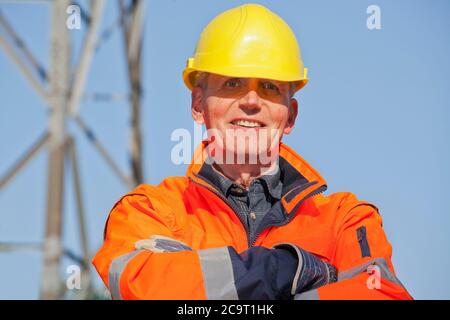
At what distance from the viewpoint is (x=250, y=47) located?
3.33m

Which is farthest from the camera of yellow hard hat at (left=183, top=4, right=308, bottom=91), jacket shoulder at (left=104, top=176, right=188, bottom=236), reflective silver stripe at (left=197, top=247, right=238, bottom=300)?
yellow hard hat at (left=183, top=4, right=308, bottom=91)

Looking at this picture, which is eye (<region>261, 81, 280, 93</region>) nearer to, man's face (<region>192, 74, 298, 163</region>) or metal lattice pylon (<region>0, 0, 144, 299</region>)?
man's face (<region>192, 74, 298, 163</region>)

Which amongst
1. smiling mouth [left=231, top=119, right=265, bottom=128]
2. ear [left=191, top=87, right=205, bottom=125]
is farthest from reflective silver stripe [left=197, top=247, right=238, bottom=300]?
ear [left=191, top=87, right=205, bottom=125]

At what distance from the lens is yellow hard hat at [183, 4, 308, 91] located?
3.29 meters

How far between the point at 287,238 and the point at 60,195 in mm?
4604

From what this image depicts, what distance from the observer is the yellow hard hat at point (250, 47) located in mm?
3291

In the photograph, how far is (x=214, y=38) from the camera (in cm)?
340

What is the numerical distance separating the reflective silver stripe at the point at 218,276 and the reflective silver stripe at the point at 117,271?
0.26 m

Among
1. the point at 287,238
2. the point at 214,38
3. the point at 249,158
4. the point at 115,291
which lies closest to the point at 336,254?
the point at 287,238

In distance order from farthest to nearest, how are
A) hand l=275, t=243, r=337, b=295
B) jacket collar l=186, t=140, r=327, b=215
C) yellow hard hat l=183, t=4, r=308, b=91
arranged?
yellow hard hat l=183, t=4, r=308, b=91 < jacket collar l=186, t=140, r=327, b=215 < hand l=275, t=243, r=337, b=295

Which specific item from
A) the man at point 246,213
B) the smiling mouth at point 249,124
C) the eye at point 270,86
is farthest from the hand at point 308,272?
the eye at point 270,86

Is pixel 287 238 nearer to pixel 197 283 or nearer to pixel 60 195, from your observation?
pixel 197 283

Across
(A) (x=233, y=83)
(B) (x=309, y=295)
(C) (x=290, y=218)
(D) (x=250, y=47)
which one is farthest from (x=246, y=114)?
(B) (x=309, y=295)
